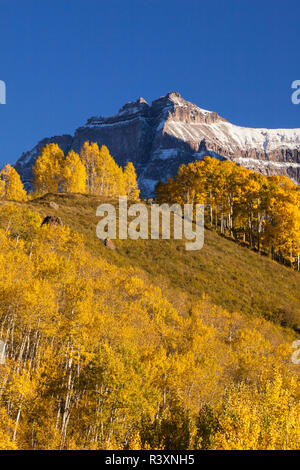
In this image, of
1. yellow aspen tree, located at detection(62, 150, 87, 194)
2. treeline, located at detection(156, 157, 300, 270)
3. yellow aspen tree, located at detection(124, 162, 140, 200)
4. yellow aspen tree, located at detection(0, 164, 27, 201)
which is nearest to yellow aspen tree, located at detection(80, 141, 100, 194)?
yellow aspen tree, located at detection(62, 150, 87, 194)

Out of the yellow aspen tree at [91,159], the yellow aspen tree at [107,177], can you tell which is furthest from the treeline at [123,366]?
the yellow aspen tree at [91,159]

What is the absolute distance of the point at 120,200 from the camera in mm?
84062

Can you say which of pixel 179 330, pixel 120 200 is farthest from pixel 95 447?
pixel 120 200

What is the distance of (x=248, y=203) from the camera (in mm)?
78000

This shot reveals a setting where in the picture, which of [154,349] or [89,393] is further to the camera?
[154,349]

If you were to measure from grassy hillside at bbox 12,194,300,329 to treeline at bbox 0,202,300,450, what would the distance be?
5843mm

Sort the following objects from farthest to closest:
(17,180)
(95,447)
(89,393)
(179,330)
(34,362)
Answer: (17,180), (179,330), (34,362), (89,393), (95,447)

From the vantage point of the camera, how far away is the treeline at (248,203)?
70188mm

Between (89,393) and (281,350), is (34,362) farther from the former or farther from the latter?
(281,350)

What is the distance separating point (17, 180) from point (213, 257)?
57.0 meters

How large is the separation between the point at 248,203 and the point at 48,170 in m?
53.7

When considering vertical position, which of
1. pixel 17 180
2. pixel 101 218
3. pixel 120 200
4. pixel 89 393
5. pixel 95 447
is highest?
pixel 17 180

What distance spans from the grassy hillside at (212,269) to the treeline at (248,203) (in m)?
5.87

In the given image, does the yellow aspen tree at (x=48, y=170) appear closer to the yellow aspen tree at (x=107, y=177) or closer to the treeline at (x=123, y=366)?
the yellow aspen tree at (x=107, y=177)
